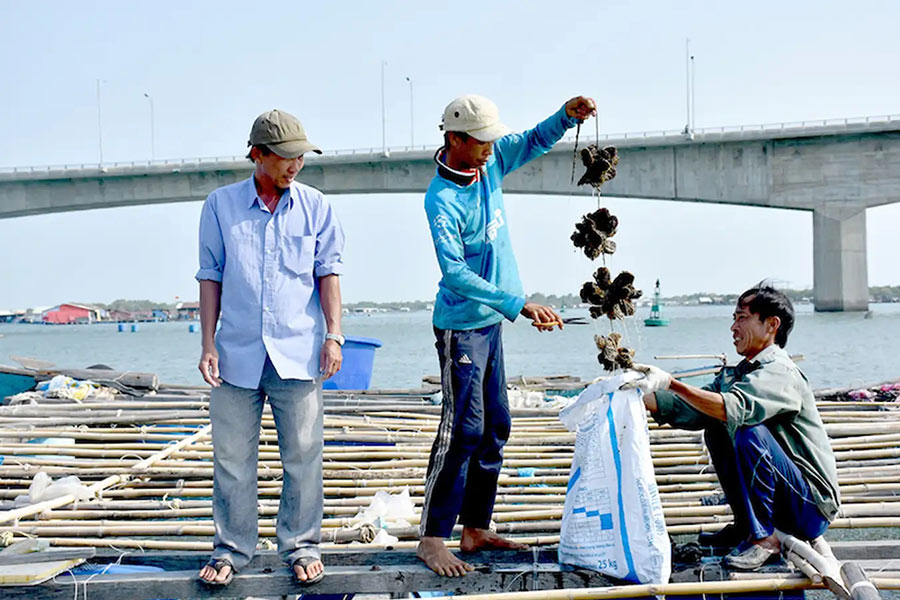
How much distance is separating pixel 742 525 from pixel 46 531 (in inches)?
127

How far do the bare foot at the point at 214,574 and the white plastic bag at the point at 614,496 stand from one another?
112cm

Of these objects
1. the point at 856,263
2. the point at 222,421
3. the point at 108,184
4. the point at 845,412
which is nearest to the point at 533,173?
the point at 856,263

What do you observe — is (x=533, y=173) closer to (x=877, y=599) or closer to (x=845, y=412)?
(x=845, y=412)

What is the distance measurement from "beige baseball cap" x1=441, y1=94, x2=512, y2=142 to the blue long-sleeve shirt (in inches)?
8.3

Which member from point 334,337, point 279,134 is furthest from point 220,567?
point 279,134

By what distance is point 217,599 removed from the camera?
8.89ft

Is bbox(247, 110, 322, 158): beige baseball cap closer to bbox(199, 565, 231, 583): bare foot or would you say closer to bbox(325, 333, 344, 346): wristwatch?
bbox(325, 333, 344, 346): wristwatch

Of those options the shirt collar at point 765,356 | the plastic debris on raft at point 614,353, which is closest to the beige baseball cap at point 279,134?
the plastic debris on raft at point 614,353

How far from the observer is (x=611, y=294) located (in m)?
2.82

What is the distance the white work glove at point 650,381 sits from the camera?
2635mm

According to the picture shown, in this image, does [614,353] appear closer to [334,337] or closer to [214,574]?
[334,337]

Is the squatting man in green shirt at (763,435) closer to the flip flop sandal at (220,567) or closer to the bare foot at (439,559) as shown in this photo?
the bare foot at (439,559)

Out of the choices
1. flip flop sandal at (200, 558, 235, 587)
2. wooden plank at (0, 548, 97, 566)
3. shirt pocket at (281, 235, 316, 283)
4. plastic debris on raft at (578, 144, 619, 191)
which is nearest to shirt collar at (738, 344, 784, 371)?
plastic debris on raft at (578, 144, 619, 191)

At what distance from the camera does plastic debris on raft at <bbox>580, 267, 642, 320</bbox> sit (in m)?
2.80
